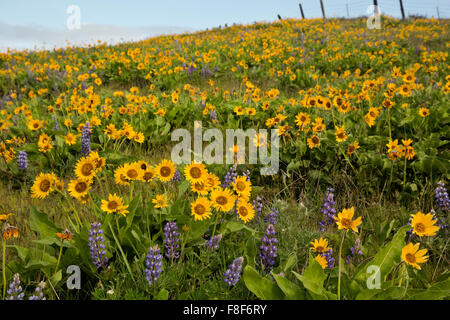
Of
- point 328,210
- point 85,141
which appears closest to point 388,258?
point 328,210

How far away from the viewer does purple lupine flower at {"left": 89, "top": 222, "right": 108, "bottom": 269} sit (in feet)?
5.76

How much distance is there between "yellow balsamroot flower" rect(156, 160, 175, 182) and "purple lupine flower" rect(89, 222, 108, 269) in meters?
0.43

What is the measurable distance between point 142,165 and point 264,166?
5.48ft

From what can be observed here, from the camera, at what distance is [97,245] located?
1.83m

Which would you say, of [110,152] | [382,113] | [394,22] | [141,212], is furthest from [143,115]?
[394,22]

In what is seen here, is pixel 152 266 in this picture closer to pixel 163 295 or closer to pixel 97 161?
pixel 163 295

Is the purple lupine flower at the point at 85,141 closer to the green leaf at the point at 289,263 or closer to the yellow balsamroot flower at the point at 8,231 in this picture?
the yellow balsamroot flower at the point at 8,231

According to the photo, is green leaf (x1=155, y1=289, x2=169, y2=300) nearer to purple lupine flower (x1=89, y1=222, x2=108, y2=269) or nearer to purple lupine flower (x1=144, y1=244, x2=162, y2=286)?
purple lupine flower (x1=144, y1=244, x2=162, y2=286)

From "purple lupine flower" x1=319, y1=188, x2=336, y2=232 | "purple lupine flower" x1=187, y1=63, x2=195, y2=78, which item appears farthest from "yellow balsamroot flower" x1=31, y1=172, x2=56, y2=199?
"purple lupine flower" x1=187, y1=63, x2=195, y2=78

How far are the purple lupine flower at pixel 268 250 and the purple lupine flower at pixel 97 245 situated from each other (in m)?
0.92

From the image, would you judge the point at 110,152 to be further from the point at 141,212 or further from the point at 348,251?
the point at 348,251

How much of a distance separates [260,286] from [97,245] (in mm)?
943

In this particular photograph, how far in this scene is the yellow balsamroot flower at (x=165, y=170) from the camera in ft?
6.18

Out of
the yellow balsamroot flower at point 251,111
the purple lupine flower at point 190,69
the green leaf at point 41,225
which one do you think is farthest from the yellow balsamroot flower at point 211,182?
the purple lupine flower at point 190,69
